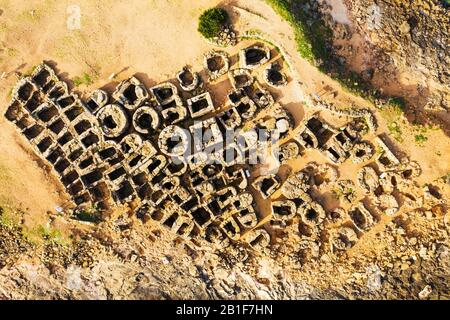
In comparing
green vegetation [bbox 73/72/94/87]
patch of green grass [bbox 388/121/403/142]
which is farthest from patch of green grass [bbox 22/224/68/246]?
patch of green grass [bbox 388/121/403/142]

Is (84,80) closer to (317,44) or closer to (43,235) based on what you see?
(43,235)

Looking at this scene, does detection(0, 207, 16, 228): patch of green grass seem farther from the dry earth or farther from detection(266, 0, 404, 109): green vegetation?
detection(266, 0, 404, 109): green vegetation

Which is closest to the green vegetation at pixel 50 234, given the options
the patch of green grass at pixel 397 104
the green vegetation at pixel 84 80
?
the green vegetation at pixel 84 80

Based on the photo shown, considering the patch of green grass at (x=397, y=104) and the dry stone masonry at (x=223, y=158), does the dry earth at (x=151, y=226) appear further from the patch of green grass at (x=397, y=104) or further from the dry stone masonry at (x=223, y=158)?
the dry stone masonry at (x=223, y=158)

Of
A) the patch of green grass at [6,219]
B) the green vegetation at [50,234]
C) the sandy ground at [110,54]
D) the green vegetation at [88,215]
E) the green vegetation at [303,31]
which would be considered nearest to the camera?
the green vegetation at [303,31]

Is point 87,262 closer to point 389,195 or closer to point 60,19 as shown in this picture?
point 60,19
